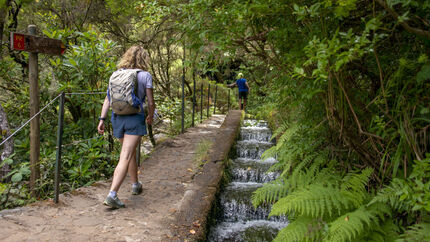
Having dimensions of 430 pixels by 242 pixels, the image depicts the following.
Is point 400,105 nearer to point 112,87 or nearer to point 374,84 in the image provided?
point 374,84

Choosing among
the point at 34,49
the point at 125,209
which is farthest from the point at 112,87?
the point at 125,209

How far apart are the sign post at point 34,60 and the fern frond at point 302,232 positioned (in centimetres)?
332

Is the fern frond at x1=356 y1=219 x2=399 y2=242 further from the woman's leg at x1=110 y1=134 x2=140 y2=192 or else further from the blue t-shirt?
the blue t-shirt

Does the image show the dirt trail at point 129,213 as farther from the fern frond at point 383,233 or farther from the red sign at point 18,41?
the red sign at point 18,41

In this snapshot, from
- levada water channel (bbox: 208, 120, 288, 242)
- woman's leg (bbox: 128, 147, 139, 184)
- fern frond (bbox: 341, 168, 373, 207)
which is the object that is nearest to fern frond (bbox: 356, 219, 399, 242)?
fern frond (bbox: 341, 168, 373, 207)

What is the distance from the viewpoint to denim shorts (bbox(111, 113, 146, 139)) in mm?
3748

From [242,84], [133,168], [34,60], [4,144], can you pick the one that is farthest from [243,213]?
[242,84]

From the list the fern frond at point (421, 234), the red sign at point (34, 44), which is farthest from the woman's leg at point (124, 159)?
the fern frond at point (421, 234)

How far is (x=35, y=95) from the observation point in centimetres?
407

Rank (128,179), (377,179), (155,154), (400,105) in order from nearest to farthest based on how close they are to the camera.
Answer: (400,105)
(377,179)
(128,179)
(155,154)

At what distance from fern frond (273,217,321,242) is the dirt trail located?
1090mm

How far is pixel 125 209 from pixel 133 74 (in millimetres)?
1601

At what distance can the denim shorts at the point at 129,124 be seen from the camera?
375cm

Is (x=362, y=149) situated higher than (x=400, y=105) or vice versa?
(x=400, y=105)
